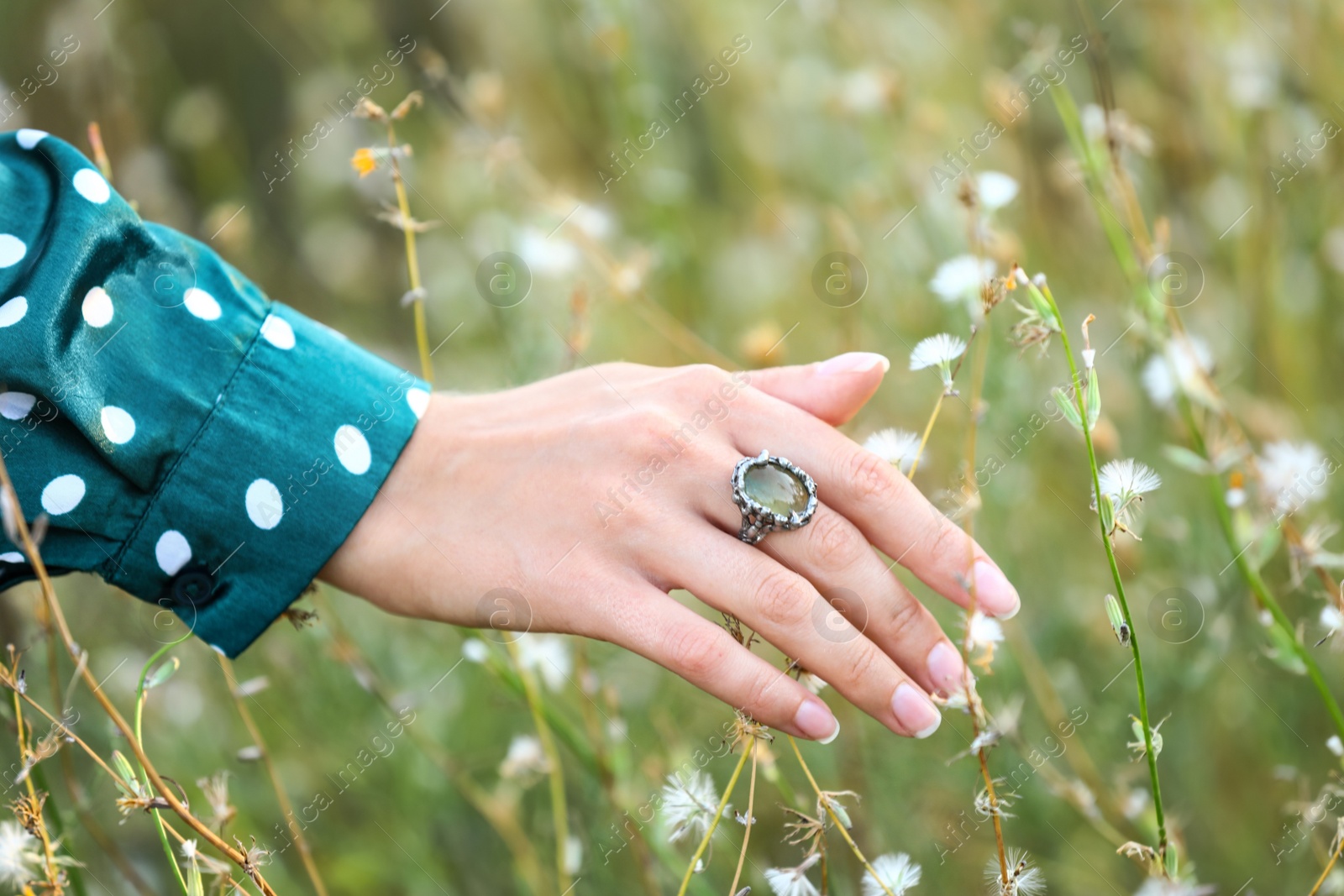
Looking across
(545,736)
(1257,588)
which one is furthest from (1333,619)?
(545,736)

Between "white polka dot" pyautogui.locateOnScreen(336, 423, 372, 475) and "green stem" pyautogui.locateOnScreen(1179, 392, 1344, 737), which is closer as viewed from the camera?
"green stem" pyautogui.locateOnScreen(1179, 392, 1344, 737)

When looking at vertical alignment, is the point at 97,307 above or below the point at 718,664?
above

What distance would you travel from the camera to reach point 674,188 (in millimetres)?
1344

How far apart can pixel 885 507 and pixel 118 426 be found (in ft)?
1.79

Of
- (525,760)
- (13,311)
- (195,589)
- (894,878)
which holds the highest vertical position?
(13,311)

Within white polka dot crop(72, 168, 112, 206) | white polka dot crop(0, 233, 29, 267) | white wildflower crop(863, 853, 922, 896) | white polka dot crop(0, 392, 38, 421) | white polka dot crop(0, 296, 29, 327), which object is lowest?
white wildflower crop(863, 853, 922, 896)

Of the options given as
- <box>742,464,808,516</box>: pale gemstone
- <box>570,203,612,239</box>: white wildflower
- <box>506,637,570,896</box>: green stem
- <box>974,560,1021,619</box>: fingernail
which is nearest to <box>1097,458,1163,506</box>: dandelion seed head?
<box>974,560,1021,619</box>: fingernail

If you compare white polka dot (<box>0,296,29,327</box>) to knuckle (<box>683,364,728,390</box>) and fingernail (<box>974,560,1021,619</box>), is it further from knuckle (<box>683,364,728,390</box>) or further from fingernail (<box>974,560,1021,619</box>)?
fingernail (<box>974,560,1021,619</box>)

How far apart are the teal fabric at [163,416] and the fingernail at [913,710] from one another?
0.41 m

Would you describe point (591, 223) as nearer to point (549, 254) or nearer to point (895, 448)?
point (549, 254)

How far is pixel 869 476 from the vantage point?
673mm

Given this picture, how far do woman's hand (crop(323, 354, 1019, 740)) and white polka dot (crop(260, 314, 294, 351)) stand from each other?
12 cm

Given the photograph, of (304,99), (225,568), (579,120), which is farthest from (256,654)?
(579,120)

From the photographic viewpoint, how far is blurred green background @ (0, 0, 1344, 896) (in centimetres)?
101
